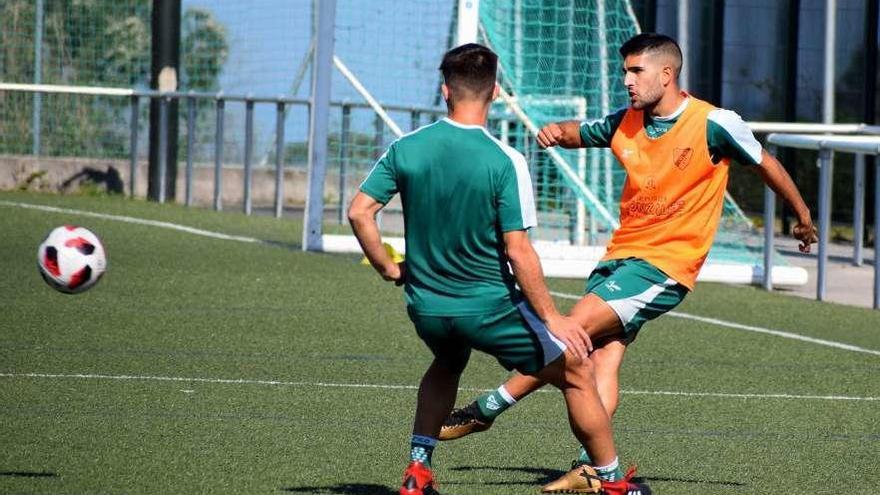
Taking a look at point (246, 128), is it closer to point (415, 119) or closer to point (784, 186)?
point (415, 119)

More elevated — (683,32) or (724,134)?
(683,32)

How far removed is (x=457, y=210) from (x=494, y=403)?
1.19 meters

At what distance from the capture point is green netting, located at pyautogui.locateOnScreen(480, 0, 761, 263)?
1559 centimetres

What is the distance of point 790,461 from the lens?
7.56 m

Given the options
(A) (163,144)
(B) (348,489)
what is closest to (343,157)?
(A) (163,144)

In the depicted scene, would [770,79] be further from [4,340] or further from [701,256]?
[701,256]

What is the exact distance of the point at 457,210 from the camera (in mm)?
6039

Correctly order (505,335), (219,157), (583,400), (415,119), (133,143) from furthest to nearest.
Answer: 1. (133,143)
2. (219,157)
3. (415,119)
4. (583,400)
5. (505,335)

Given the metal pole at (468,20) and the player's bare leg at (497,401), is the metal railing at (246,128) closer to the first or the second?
the metal pole at (468,20)

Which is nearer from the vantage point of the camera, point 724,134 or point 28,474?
point 28,474

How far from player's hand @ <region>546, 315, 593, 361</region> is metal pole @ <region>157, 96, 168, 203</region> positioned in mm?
13835

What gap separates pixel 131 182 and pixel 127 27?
2966 millimetres

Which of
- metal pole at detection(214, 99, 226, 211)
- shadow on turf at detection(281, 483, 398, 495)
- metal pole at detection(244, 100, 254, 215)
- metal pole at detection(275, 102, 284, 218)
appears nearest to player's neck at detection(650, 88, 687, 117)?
shadow on turf at detection(281, 483, 398, 495)

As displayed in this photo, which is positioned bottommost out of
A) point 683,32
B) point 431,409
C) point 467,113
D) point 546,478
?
point 546,478
